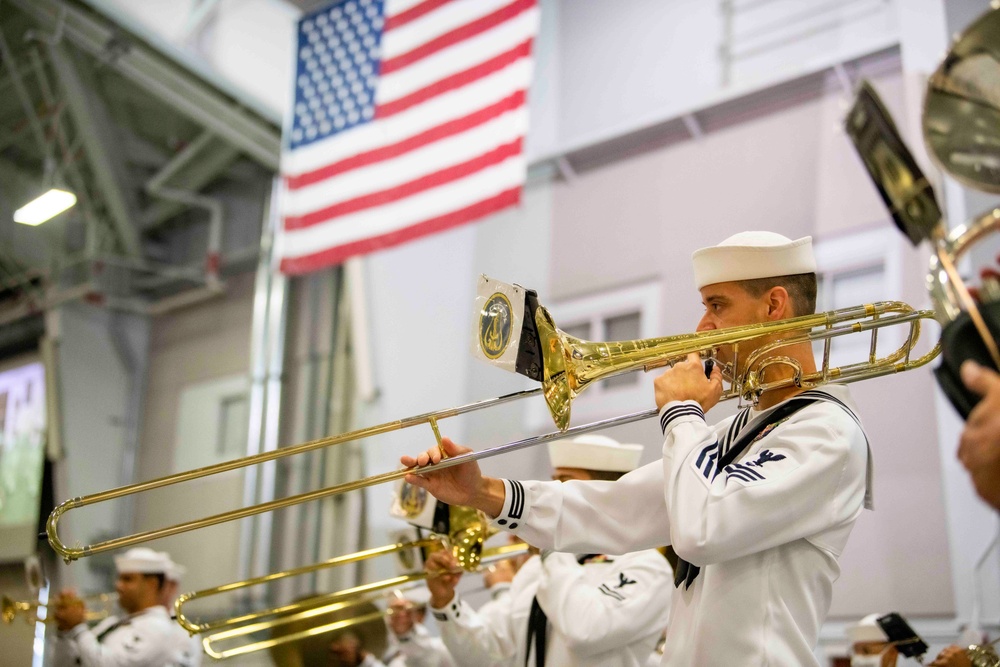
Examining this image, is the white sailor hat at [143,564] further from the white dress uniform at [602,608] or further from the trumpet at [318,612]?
the white dress uniform at [602,608]

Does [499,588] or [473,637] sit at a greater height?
[499,588]

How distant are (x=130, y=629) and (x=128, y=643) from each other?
0.30ft

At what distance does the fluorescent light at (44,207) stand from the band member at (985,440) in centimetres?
794

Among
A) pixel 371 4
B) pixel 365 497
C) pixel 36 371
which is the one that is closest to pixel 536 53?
pixel 371 4

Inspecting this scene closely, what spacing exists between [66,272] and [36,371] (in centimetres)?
89

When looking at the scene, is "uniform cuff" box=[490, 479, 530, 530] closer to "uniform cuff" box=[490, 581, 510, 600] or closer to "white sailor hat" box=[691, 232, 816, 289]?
"white sailor hat" box=[691, 232, 816, 289]

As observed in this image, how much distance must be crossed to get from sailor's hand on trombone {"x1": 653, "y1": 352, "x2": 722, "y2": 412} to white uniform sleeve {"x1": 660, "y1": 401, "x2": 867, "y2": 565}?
57 millimetres

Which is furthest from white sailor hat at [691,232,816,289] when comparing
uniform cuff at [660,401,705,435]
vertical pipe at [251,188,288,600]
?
vertical pipe at [251,188,288,600]

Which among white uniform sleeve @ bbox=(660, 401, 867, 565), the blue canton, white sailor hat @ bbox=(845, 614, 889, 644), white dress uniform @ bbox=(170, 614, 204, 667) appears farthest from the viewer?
the blue canton

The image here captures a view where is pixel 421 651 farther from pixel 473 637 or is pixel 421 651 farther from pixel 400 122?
pixel 400 122

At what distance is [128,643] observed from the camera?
4906 mm

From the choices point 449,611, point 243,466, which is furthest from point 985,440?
point 449,611

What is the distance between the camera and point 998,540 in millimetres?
4145

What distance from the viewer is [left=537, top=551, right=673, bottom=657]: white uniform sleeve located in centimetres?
314
